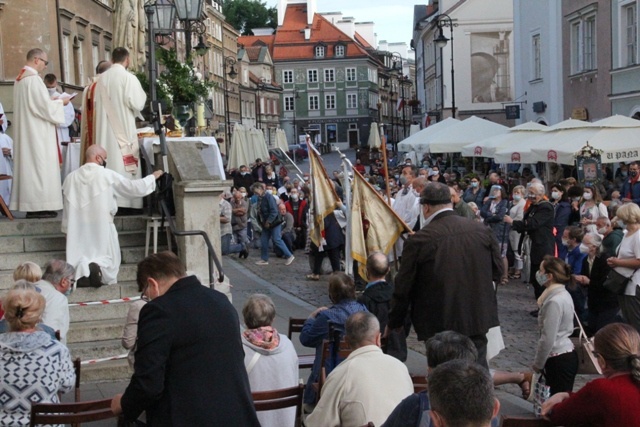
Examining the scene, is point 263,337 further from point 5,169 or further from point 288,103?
point 288,103

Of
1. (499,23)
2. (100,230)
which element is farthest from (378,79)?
(100,230)

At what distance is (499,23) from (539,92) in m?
17.8

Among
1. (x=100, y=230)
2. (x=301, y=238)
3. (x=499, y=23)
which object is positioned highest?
(x=499, y=23)

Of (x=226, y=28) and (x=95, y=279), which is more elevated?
(x=226, y=28)

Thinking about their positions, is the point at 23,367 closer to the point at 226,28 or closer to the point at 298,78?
the point at 226,28

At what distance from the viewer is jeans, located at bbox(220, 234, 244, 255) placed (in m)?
21.3

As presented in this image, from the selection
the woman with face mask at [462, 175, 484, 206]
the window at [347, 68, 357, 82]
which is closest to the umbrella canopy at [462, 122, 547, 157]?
the woman with face mask at [462, 175, 484, 206]

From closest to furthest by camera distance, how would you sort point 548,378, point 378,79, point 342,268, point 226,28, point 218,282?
point 548,378, point 218,282, point 342,268, point 226,28, point 378,79

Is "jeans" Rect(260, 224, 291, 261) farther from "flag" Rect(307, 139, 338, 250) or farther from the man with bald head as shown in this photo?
the man with bald head

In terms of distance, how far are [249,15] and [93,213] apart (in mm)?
113251

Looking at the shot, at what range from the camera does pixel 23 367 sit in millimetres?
5676

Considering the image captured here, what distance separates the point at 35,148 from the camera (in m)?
11.9

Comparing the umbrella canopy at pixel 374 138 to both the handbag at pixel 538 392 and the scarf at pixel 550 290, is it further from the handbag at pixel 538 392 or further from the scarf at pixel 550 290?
the handbag at pixel 538 392

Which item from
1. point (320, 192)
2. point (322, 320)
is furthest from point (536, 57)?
point (322, 320)
